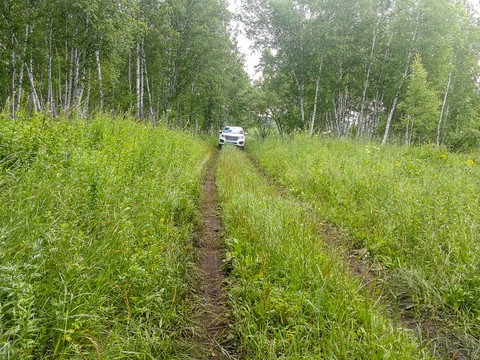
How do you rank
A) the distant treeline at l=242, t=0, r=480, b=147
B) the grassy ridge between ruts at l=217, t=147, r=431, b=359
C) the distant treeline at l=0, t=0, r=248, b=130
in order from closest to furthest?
the grassy ridge between ruts at l=217, t=147, r=431, b=359 → the distant treeline at l=0, t=0, r=248, b=130 → the distant treeline at l=242, t=0, r=480, b=147

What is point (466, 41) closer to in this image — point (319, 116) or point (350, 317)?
point (319, 116)

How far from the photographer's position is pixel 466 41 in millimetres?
19641

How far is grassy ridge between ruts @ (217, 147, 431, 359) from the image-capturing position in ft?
5.04

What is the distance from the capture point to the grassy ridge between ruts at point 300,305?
1.54 m

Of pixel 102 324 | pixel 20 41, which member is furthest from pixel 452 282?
pixel 20 41

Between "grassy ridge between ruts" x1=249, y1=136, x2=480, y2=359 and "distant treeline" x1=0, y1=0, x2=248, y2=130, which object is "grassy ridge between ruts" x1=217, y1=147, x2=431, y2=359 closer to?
"grassy ridge between ruts" x1=249, y1=136, x2=480, y2=359

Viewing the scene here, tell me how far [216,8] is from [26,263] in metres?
20.6

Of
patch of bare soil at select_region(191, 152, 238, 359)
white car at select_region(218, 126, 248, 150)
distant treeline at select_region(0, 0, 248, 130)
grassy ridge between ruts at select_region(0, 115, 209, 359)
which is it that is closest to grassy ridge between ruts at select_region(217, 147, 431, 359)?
patch of bare soil at select_region(191, 152, 238, 359)

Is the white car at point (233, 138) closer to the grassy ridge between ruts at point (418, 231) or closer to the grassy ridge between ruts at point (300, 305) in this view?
the grassy ridge between ruts at point (418, 231)

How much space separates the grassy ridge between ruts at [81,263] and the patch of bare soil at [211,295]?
179mm

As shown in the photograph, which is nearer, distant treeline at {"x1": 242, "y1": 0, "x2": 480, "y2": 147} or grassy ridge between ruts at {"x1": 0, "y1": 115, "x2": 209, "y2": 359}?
grassy ridge between ruts at {"x1": 0, "y1": 115, "x2": 209, "y2": 359}

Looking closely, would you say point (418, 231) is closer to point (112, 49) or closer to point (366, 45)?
point (112, 49)

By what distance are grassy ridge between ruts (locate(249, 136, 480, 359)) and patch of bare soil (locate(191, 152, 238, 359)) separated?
168 centimetres

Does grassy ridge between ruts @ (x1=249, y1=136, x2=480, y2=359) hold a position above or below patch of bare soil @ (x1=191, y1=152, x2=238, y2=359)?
above
